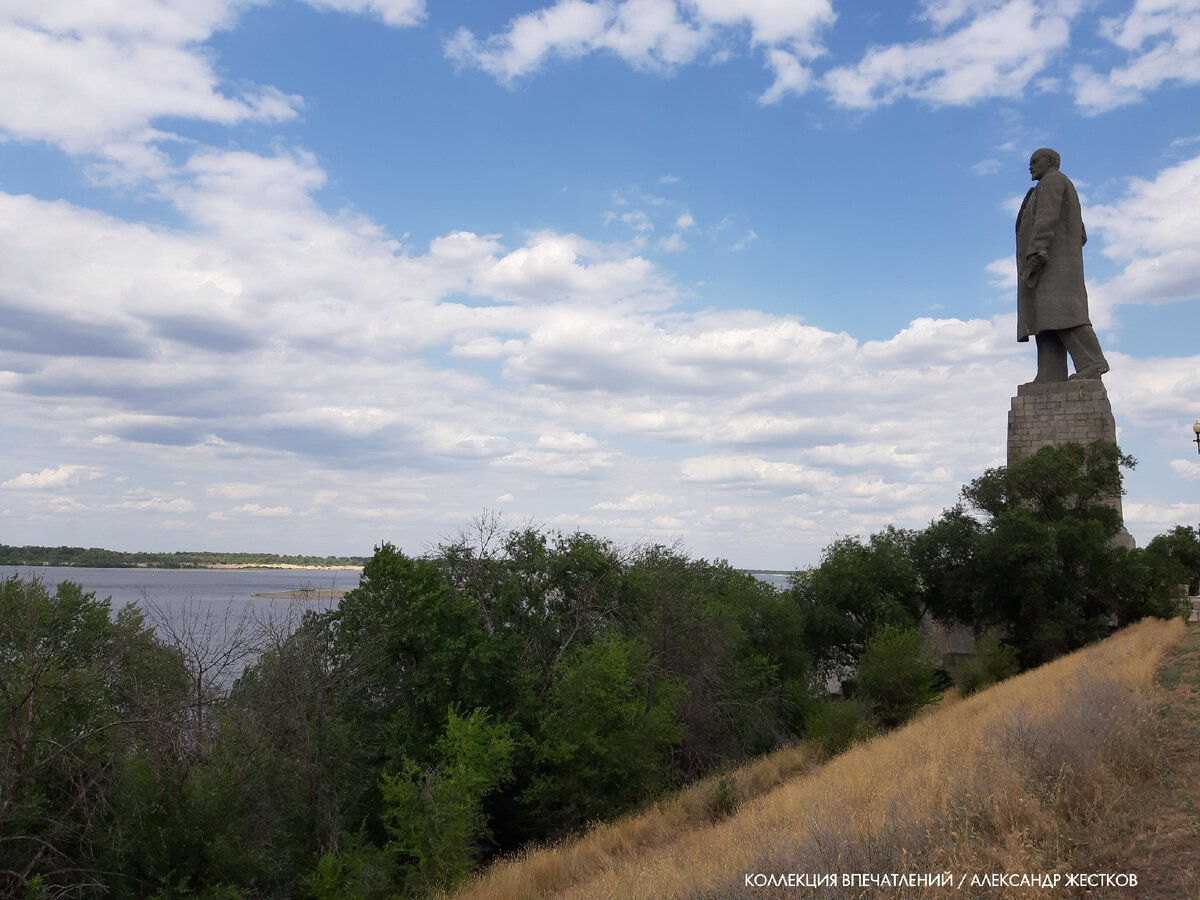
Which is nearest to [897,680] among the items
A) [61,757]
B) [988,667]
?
[988,667]

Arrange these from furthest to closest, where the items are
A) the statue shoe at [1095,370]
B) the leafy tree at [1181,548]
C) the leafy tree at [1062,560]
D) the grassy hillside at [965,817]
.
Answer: the leafy tree at [1181,548] < the statue shoe at [1095,370] < the leafy tree at [1062,560] < the grassy hillside at [965,817]

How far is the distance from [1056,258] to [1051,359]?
126 inches

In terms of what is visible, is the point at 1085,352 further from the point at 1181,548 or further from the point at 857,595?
the point at 1181,548

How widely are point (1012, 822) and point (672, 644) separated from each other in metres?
17.5

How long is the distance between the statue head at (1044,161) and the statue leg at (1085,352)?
205 inches

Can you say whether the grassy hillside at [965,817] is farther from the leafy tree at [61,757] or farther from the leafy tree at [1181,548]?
the leafy tree at [1181,548]

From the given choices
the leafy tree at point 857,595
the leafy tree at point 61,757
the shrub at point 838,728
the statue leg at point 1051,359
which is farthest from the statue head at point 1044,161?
the leafy tree at point 61,757

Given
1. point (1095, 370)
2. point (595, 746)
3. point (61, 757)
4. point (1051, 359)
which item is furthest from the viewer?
point (1051, 359)

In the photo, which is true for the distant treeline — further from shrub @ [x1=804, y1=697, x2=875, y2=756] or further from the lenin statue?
the lenin statue

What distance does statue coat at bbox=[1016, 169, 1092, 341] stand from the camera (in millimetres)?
25578

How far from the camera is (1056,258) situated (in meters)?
25.9

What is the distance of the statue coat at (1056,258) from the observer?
1007 inches

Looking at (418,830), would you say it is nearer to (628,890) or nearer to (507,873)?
(507,873)

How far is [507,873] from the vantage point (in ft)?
38.2
